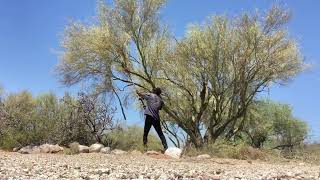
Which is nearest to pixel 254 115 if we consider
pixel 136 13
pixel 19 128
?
pixel 136 13

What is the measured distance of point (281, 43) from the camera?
73.9 ft

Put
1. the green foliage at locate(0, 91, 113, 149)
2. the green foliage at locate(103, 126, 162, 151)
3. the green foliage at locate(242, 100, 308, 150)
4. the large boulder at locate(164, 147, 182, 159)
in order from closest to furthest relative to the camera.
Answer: the large boulder at locate(164, 147, 182, 159)
the green foliage at locate(103, 126, 162, 151)
the green foliage at locate(0, 91, 113, 149)
the green foliage at locate(242, 100, 308, 150)

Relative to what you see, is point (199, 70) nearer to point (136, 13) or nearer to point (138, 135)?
point (136, 13)

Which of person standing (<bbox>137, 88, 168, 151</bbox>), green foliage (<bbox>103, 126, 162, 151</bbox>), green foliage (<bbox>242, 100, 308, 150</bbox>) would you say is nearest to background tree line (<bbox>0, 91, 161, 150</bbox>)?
green foliage (<bbox>103, 126, 162, 151</bbox>)

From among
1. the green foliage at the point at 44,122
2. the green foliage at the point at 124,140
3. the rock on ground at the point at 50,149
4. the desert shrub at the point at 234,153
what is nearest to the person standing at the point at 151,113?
the desert shrub at the point at 234,153

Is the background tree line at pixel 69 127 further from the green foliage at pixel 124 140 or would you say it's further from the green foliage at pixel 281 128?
the green foliage at pixel 281 128

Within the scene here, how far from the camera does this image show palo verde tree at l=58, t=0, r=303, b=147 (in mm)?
22219

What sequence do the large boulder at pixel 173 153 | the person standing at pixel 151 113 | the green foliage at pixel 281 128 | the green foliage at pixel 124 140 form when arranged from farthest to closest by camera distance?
the green foliage at pixel 281 128 < the green foliage at pixel 124 140 < the person standing at pixel 151 113 < the large boulder at pixel 173 153

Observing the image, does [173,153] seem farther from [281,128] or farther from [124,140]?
[281,128]

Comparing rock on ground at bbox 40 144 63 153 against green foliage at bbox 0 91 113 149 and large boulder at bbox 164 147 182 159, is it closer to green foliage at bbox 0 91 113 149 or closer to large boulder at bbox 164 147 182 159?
large boulder at bbox 164 147 182 159

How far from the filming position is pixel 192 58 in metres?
23.0

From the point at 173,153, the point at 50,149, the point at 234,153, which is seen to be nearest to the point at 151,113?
the point at 173,153

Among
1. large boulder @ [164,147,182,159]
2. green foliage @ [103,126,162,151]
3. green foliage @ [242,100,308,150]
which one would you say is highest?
green foliage @ [242,100,308,150]

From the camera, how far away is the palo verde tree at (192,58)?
2222 cm
